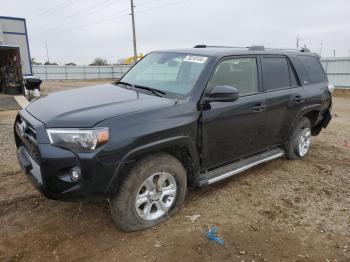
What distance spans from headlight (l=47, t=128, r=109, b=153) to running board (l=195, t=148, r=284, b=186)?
140 centimetres

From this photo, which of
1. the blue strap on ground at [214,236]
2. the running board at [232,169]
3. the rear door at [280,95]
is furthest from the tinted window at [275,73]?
the blue strap on ground at [214,236]

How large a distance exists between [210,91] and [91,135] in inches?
59.9

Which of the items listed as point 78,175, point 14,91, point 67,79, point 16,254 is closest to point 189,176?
point 78,175

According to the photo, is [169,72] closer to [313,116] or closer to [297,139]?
[297,139]

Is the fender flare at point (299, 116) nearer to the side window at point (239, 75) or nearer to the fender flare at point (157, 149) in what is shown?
the side window at point (239, 75)

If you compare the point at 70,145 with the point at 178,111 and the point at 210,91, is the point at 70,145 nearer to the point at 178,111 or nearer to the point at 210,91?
the point at 178,111

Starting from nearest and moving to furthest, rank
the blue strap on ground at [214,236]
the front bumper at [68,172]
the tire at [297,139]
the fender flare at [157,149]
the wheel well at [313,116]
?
the front bumper at [68,172] → the fender flare at [157,149] → the blue strap on ground at [214,236] → the tire at [297,139] → the wheel well at [313,116]

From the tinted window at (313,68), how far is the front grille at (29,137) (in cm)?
435

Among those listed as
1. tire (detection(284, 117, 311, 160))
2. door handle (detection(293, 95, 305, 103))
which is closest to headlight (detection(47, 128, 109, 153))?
door handle (detection(293, 95, 305, 103))

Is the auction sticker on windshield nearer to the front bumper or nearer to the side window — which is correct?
the side window

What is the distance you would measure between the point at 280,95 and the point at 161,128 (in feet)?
7.59

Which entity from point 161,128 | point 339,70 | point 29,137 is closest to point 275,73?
point 161,128

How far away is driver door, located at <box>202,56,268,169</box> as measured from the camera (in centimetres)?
380

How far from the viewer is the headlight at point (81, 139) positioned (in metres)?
2.83
